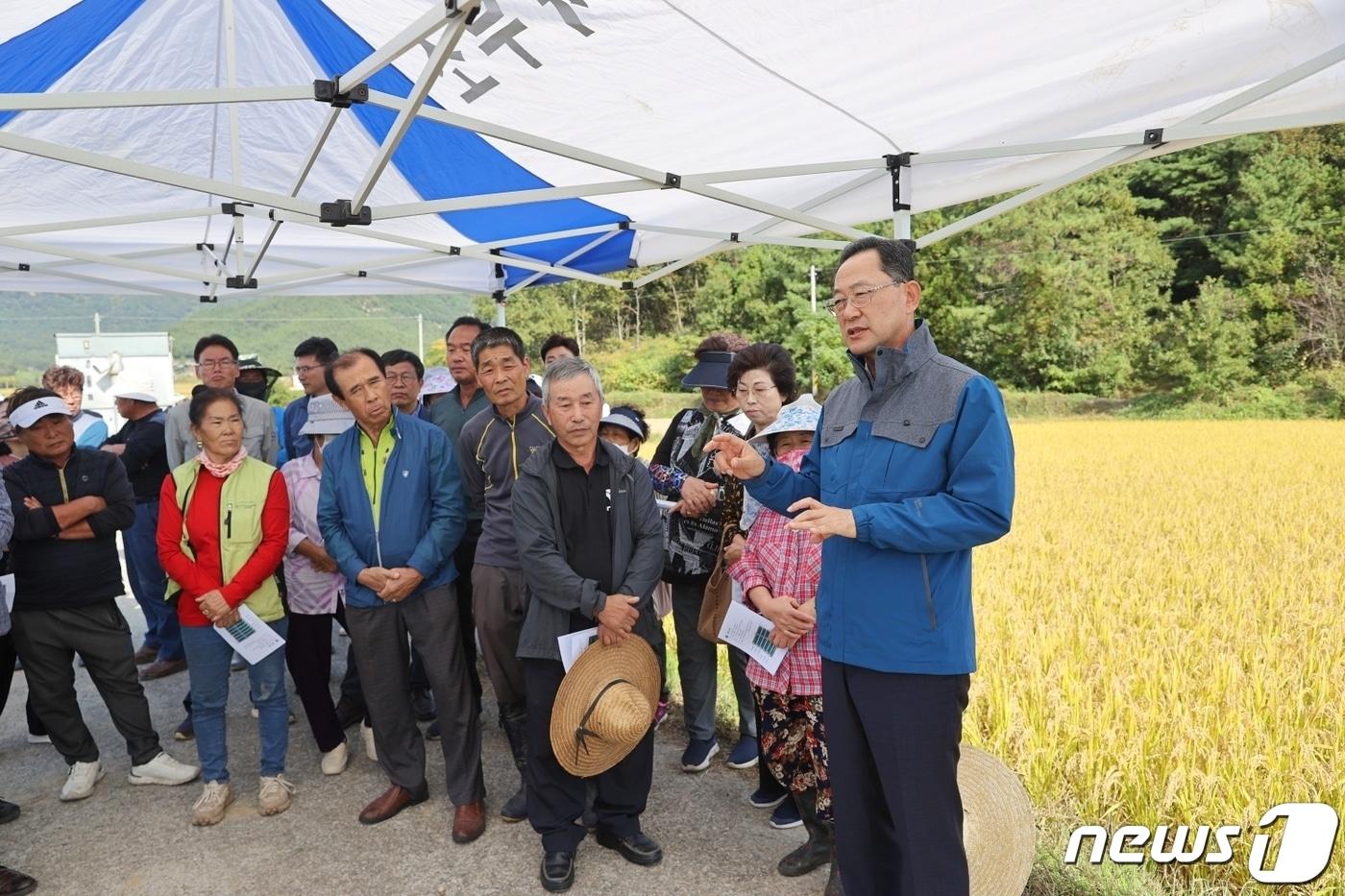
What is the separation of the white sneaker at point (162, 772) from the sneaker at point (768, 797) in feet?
8.28

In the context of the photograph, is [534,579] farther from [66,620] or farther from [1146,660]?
[1146,660]

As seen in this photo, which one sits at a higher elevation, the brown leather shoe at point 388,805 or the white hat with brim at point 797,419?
the white hat with brim at point 797,419

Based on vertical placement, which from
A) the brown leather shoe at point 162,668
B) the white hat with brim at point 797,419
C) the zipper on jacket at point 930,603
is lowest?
the brown leather shoe at point 162,668

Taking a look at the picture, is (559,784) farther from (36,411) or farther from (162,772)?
(36,411)

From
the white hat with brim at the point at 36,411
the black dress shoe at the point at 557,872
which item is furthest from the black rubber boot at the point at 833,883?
the white hat with brim at the point at 36,411

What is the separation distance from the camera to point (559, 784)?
3158 mm

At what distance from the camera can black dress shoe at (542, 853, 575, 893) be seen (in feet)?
9.95

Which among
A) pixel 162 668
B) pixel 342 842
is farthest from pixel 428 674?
pixel 162 668

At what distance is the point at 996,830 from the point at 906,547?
1.15m

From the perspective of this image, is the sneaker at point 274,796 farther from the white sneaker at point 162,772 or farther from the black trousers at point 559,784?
the black trousers at point 559,784

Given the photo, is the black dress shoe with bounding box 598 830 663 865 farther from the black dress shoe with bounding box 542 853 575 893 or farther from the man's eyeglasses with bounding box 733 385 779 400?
the man's eyeglasses with bounding box 733 385 779 400

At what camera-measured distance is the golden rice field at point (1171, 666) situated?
9.79ft

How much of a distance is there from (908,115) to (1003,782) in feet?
9.05

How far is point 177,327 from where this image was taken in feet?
549
